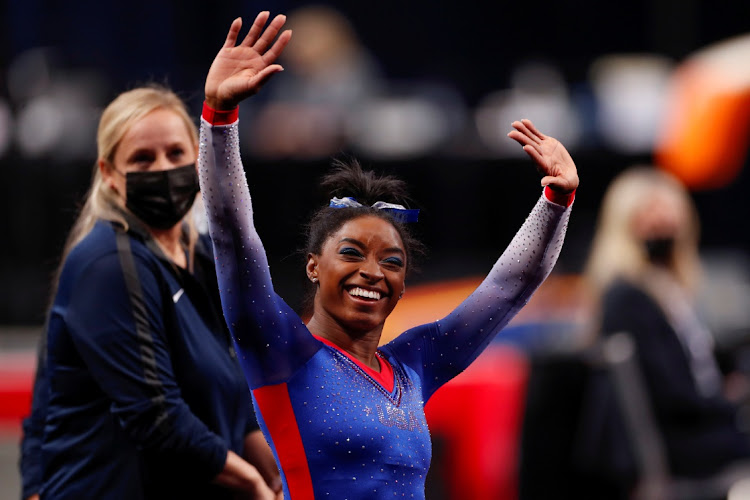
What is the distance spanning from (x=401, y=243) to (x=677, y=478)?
3.04 m

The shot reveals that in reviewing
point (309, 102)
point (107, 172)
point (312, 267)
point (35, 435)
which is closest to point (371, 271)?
point (312, 267)

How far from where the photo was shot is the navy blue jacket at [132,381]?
206 centimetres

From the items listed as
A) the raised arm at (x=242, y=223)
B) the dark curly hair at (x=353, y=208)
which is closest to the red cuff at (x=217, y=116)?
the raised arm at (x=242, y=223)

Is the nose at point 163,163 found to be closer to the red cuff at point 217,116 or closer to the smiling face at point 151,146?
the smiling face at point 151,146

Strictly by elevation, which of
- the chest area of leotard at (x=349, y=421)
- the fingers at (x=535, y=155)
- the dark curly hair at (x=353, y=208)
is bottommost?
the chest area of leotard at (x=349, y=421)

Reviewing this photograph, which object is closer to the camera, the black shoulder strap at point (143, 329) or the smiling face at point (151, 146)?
the black shoulder strap at point (143, 329)

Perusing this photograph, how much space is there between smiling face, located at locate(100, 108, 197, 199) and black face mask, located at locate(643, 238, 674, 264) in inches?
109

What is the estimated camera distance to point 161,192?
220cm

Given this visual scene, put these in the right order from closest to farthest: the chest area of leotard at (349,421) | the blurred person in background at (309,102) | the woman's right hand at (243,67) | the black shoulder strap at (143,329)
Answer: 1. the woman's right hand at (243,67)
2. the chest area of leotard at (349,421)
3. the black shoulder strap at (143,329)
4. the blurred person in background at (309,102)

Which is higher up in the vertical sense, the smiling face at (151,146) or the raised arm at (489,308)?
the smiling face at (151,146)

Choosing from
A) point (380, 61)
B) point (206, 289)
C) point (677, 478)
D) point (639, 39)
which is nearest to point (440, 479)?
point (677, 478)

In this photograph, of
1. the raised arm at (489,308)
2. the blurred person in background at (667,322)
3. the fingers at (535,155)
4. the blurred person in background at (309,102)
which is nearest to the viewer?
the fingers at (535,155)

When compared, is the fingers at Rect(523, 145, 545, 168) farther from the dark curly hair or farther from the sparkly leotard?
the sparkly leotard

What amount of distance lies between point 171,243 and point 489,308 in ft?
2.70
